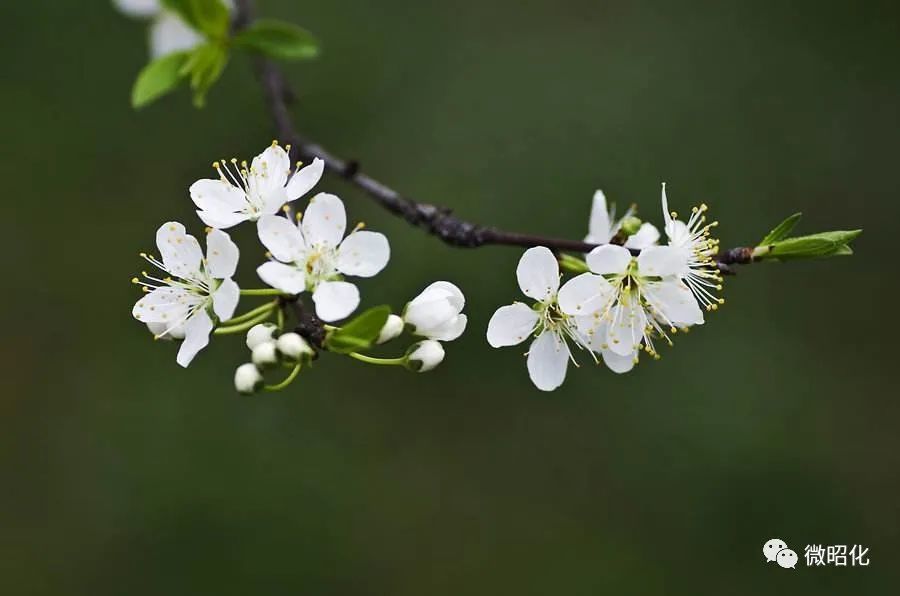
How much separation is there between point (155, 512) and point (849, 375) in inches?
106

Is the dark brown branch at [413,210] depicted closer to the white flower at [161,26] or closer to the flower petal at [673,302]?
the flower petal at [673,302]

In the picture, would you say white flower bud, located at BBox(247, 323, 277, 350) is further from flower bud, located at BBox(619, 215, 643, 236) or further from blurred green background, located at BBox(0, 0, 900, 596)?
blurred green background, located at BBox(0, 0, 900, 596)

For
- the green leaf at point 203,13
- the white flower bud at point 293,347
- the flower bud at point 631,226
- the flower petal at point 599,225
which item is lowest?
the white flower bud at point 293,347

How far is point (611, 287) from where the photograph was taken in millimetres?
1703

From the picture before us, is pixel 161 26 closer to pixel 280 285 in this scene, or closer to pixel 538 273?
pixel 280 285

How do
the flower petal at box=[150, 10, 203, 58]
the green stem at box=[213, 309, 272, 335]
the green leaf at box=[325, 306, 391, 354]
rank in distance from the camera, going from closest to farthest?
the green leaf at box=[325, 306, 391, 354]
the green stem at box=[213, 309, 272, 335]
the flower petal at box=[150, 10, 203, 58]

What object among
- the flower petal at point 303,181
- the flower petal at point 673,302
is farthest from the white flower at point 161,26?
the flower petal at point 673,302

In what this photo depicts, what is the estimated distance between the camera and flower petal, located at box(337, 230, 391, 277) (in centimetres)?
167

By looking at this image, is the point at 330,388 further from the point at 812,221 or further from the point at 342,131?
the point at 812,221

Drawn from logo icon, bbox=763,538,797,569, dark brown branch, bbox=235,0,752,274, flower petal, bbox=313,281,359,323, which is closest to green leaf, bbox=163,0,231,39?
dark brown branch, bbox=235,0,752,274

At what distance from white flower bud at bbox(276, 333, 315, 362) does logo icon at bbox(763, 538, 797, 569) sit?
1959 millimetres

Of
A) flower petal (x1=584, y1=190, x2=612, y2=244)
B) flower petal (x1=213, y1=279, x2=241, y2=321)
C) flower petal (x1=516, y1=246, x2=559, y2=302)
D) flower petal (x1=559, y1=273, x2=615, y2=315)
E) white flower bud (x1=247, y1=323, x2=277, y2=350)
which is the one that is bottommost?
white flower bud (x1=247, y1=323, x2=277, y2=350)

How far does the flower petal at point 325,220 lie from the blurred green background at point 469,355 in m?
1.71

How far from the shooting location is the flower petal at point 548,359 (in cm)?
185
